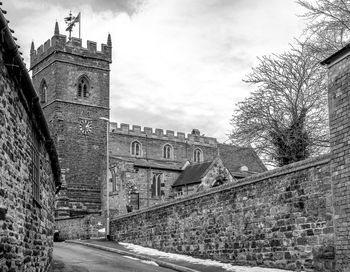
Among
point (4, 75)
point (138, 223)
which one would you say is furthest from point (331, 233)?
point (138, 223)

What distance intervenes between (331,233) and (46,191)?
26.9 ft

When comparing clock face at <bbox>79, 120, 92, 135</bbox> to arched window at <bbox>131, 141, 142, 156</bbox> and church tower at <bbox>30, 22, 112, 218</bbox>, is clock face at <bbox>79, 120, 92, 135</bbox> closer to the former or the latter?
church tower at <bbox>30, 22, 112, 218</bbox>

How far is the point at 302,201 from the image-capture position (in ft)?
52.8

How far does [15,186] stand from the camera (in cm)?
1013

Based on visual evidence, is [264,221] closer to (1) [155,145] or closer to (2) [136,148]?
(2) [136,148]

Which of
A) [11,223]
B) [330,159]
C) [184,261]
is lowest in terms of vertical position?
[184,261]

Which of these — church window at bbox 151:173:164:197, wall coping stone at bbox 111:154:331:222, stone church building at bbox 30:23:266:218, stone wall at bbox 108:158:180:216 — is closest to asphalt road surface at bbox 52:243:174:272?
wall coping stone at bbox 111:154:331:222

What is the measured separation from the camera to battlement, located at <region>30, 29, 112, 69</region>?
52359 millimetres

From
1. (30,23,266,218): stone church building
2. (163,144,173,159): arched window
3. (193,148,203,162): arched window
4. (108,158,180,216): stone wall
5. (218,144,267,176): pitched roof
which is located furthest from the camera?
(218,144,267,176): pitched roof

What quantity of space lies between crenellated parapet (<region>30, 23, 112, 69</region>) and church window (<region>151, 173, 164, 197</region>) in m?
12.3

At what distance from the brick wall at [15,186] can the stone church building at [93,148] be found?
1326 inches

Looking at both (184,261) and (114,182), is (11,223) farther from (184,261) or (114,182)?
(114,182)

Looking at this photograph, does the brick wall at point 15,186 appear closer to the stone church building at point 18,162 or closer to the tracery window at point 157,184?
the stone church building at point 18,162

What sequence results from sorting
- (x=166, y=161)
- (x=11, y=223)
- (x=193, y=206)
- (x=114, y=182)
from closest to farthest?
(x=11, y=223), (x=193, y=206), (x=114, y=182), (x=166, y=161)
